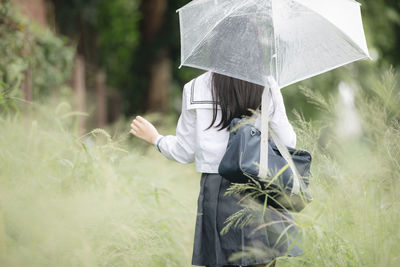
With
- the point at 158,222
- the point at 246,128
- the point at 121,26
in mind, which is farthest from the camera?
the point at 121,26

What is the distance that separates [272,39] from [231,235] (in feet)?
3.39

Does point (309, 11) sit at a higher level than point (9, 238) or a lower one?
higher

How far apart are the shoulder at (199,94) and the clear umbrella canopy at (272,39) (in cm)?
9

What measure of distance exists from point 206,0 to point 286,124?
0.87 meters

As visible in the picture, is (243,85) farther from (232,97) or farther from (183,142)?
(183,142)

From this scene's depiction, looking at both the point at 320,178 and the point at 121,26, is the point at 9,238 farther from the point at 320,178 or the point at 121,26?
the point at 121,26

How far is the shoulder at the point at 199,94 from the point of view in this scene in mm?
2105

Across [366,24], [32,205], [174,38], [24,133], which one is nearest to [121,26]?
[174,38]

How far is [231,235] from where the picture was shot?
6.96 feet

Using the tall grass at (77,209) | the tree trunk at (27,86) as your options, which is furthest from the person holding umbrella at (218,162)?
the tree trunk at (27,86)

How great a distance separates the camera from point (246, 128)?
1962mm

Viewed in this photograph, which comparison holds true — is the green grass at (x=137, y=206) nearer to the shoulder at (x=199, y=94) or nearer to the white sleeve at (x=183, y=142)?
the white sleeve at (x=183, y=142)

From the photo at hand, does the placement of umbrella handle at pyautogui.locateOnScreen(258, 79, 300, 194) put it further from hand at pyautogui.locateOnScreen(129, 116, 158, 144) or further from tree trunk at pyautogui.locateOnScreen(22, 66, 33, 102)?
tree trunk at pyautogui.locateOnScreen(22, 66, 33, 102)

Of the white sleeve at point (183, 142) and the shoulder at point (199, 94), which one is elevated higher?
the shoulder at point (199, 94)
